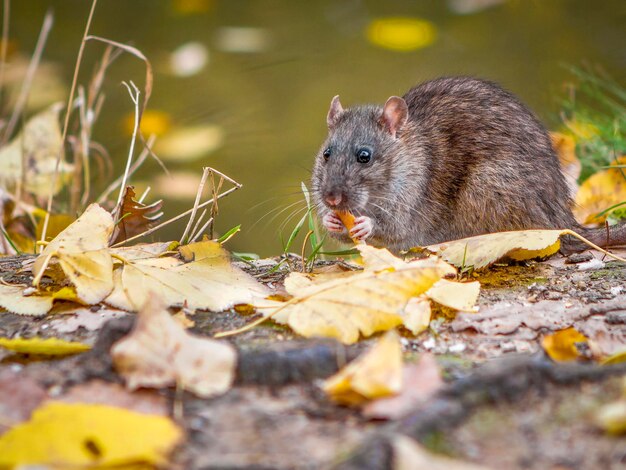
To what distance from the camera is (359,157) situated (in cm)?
349

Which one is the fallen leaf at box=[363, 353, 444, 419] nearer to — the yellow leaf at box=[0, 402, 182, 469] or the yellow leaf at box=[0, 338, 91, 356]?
the yellow leaf at box=[0, 402, 182, 469]

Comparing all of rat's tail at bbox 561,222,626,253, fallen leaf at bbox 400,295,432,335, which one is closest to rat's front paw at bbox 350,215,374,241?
rat's tail at bbox 561,222,626,253

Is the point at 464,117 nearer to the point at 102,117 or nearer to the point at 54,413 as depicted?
the point at 54,413

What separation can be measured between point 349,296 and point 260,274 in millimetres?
751

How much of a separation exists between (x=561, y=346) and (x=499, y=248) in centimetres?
70

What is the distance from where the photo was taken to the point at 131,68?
23.3ft

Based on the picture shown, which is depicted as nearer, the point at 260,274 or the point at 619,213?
the point at 260,274

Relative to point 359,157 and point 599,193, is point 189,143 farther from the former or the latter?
point 599,193

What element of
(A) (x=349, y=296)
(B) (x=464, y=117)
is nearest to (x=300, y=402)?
(A) (x=349, y=296)

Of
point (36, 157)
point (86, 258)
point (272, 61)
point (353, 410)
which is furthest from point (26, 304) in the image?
point (272, 61)

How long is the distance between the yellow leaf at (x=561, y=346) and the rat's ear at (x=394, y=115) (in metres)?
1.73

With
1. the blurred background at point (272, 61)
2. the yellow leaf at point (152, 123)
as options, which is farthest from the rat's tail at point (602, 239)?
the yellow leaf at point (152, 123)

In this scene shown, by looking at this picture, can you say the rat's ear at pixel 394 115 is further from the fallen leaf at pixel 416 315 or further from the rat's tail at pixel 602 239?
the fallen leaf at pixel 416 315

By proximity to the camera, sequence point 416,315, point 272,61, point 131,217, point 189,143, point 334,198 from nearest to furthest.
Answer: point 416,315 < point 131,217 < point 334,198 < point 189,143 < point 272,61
